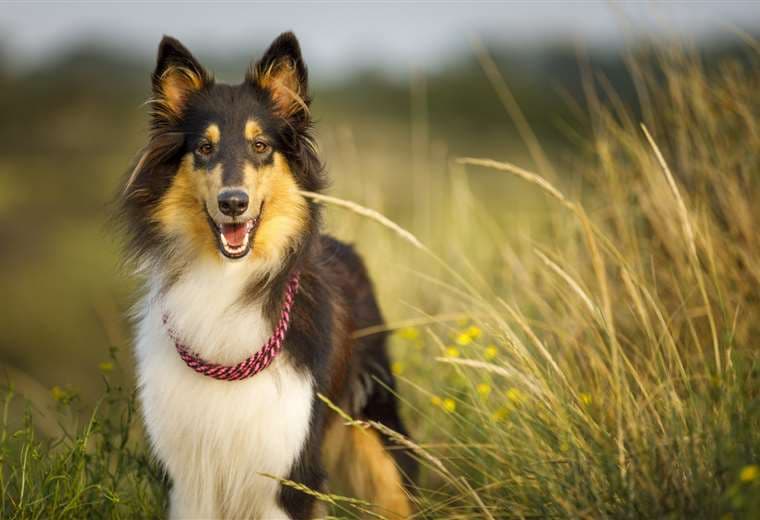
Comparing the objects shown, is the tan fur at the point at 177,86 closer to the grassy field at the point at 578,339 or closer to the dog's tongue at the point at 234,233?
the dog's tongue at the point at 234,233

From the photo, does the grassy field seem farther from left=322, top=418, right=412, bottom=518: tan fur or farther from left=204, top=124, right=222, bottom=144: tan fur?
left=204, top=124, right=222, bottom=144: tan fur

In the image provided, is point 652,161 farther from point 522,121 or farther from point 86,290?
point 86,290

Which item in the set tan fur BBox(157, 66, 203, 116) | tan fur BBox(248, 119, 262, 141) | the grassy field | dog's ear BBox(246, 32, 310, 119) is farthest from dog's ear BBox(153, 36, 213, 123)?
the grassy field

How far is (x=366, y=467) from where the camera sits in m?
4.50

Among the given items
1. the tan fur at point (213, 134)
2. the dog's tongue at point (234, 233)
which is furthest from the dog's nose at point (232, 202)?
the tan fur at point (213, 134)

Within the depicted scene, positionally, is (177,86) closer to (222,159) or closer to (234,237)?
(222,159)

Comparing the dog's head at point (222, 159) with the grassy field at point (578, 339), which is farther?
the dog's head at point (222, 159)

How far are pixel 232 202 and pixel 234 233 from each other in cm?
20

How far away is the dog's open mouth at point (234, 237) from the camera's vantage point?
3611mm

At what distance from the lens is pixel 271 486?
11.8 feet

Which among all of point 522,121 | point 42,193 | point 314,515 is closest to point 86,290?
point 42,193

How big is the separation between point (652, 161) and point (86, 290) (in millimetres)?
12336

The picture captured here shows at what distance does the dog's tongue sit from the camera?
3631 millimetres

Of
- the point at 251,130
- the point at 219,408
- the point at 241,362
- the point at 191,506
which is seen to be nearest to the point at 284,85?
the point at 251,130
